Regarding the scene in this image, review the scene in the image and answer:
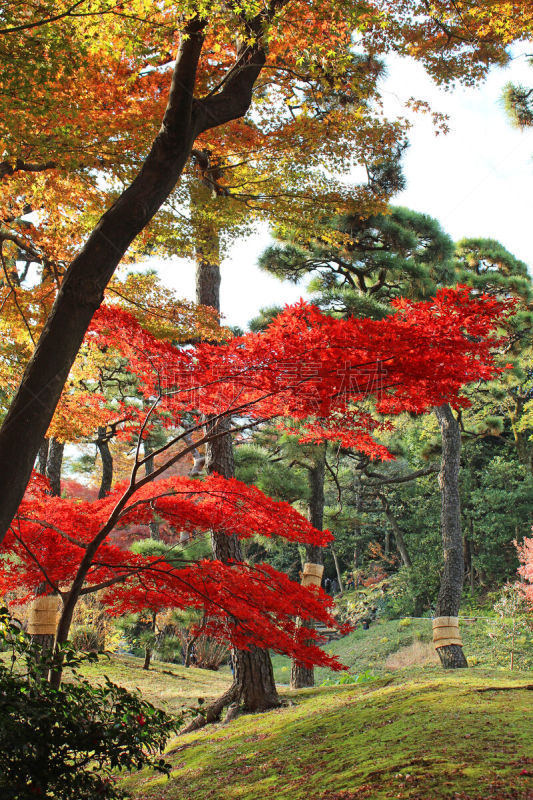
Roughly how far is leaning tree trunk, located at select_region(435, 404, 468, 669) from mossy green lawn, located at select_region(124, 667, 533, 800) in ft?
6.96

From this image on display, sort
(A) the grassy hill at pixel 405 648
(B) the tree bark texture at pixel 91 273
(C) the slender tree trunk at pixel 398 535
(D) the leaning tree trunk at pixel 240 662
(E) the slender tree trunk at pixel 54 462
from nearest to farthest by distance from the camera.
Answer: (B) the tree bark texture at pixel 91 273
(D) the leaning tree trunk at pixel 240 662
(E) the slender tree trunk at pixel 54 462
(A) the grassy hill at pixel 405 648
(C) the slender tree trunk at pixel 398 535

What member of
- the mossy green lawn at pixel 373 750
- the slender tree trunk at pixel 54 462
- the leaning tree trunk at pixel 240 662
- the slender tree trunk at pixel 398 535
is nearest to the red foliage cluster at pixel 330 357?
the leaning tree trunk at pixel 240 662

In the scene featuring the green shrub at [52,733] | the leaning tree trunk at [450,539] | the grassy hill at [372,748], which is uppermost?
the leaning tree trunk at [450,539]

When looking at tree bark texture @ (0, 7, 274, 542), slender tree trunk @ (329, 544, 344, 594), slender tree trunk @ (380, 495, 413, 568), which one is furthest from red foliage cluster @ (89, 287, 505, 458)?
slender tree trunk @ (329, 544, 344, 594)

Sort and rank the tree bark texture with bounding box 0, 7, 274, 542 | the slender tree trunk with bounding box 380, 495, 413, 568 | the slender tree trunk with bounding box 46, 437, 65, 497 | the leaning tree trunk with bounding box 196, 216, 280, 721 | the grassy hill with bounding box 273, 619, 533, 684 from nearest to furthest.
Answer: the tree bark texture with bounding box 0, 7, 274, 542
the leaning tree trunk with bounding box 196, 216, 280, 721
the slender tree trunk with bounding box 46, 437, 65, 497
the grassy hill with bounding box 273, 619, 533, 684
the slender tree trunk with bounding box 380, 495, 413, 568

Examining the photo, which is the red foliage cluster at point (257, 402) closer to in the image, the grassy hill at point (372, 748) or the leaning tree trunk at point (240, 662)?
the grassy hill at point (372, 748)

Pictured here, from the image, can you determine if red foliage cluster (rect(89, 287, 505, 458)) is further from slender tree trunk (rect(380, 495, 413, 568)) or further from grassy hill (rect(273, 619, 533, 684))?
slender tree trunk (rect(380, 495, 413, 568))

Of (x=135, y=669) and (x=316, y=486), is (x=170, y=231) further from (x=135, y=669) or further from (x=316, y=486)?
(x=135, y=669)

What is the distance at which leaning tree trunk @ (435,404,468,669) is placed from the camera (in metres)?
6.83

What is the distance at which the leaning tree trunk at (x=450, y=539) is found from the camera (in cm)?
683

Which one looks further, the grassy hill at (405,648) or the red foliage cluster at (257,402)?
the grassy hill at (405,648)

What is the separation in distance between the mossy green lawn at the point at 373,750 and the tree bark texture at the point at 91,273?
1969 millimetres

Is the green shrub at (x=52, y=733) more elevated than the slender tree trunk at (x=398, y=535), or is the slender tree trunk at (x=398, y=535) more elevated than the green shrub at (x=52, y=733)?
the slender tree trunk at (x=398, y=535)

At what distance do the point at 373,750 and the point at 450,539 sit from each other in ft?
16.0
